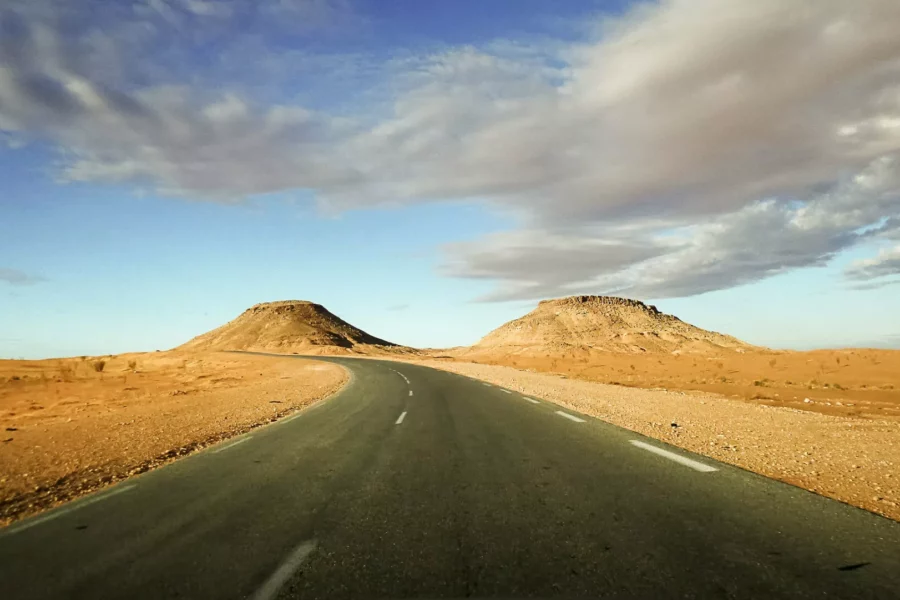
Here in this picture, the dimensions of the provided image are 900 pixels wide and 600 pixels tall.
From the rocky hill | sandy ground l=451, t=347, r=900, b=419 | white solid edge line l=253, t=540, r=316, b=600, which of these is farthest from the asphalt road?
the rocky hill

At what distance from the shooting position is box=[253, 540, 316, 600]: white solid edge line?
3.74 m

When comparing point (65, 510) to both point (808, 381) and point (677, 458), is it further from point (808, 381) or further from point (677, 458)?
point (808, 381)

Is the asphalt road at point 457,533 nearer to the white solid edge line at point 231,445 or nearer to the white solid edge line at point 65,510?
the white solid edge line at point 65,510

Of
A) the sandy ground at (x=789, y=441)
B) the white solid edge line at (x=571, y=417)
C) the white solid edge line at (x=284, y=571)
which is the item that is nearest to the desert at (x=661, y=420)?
the sandy ground at (x=789, y=441)

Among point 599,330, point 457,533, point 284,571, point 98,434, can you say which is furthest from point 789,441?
point 599,330

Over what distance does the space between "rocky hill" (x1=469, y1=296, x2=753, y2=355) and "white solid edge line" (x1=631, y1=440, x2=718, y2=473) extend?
84.6 metres

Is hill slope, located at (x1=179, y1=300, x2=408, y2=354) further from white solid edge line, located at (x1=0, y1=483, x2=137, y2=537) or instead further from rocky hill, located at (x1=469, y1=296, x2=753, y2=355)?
white solid edge line, located at (x1=0, y1=483, x2=137, y2=537)

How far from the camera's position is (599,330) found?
11438 cm

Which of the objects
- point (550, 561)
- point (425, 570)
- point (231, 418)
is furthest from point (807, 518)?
point (231, 418)

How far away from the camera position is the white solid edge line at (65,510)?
222 inches

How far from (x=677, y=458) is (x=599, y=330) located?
363ft

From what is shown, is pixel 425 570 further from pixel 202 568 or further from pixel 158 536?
pixel 158 536

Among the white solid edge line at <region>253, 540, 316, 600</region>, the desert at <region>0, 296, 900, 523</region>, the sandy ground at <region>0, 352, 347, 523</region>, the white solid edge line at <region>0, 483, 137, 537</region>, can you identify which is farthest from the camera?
the sandy ground at <region>0, 352, 347, 523</region>

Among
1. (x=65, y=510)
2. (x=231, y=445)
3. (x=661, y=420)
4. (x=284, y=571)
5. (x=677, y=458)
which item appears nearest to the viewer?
(x=284, y=571)
